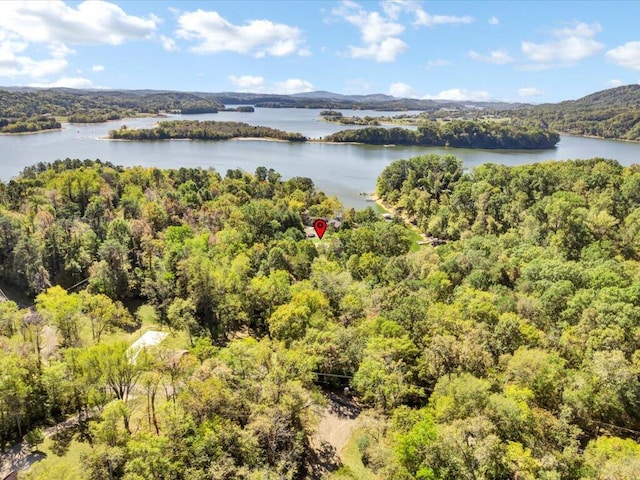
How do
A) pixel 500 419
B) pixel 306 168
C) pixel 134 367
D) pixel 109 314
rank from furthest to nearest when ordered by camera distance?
pixel 306 168, pixel 109 314, pixel 134 367, pixel 500 419

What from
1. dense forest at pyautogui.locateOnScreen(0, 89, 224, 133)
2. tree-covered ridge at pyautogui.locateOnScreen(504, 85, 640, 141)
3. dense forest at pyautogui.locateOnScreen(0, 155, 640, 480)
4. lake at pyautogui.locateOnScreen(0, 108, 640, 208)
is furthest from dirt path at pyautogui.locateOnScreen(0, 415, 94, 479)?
tree-covered ridge at pyautogui.locateOnScreen(504, 85, 640, 141)

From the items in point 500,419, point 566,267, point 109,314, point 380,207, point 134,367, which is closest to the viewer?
point 500,419

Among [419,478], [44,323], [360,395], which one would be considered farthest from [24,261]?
[419,478]

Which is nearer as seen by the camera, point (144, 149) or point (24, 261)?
point (24, 261)

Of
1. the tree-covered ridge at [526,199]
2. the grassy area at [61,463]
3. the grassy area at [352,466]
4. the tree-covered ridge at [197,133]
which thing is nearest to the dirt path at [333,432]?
the grassy area at [352,466]

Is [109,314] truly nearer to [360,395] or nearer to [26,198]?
[360,395]

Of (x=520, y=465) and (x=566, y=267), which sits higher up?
(x=566, y=267)

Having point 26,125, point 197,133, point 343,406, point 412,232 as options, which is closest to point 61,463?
point 343,406

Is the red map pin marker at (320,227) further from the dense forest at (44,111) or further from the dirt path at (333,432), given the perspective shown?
the dense forest at (44,111)
